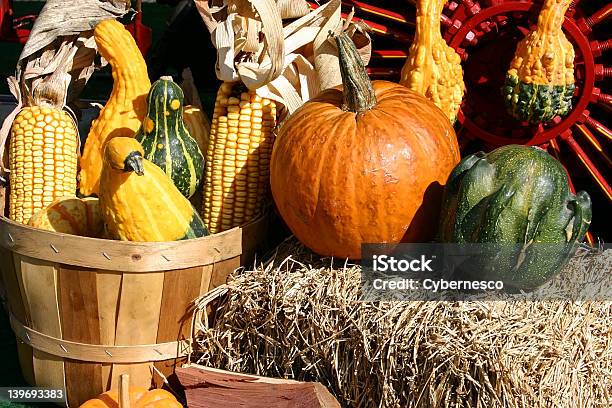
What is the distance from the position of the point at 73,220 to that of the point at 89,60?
945 mm

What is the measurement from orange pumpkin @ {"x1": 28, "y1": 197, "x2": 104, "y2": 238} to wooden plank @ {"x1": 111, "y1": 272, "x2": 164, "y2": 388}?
1.23ft

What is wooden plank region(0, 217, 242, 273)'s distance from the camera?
104 inches

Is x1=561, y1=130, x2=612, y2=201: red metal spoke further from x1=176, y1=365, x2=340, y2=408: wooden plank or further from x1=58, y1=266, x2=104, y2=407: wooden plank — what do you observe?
x1=58, y1=266, x2=104, y2=407: wooden plank

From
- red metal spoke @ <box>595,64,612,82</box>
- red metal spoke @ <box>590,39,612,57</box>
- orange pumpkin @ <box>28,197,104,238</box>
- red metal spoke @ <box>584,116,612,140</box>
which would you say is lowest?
orange pumpkin @ <box>28,197,104,238</box>

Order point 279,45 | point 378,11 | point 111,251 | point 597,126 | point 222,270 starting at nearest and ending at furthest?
point 111,251
point 222,270
point 279,45
point 597,126
point 378,11

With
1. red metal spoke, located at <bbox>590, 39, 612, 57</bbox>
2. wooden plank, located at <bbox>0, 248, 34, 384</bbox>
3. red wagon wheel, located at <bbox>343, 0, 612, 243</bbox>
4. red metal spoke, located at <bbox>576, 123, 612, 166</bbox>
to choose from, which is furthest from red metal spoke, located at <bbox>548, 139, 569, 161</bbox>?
wooden plank, located at <bbox>0, 248, 34, 384</bbox>

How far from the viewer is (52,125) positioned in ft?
10.3

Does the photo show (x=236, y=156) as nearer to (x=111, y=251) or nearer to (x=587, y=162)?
(x=111, y=251)

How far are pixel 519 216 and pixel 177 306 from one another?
1.19 metres

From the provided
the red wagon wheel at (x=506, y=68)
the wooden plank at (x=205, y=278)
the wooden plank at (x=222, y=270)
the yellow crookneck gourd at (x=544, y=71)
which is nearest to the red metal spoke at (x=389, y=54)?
the red wagon wheel at (x=506, y=68)

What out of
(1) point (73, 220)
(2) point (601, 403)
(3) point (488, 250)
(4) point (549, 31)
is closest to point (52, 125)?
(1) point (73, 220)

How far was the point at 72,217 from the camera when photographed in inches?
115

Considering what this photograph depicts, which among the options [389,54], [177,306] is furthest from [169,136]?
[389,54]

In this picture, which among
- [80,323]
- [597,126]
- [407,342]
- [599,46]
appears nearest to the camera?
[407,342]
